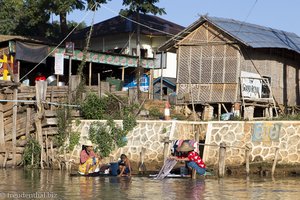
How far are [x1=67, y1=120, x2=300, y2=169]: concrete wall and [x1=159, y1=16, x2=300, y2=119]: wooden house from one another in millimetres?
6852

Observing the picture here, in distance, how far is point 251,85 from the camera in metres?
32.6

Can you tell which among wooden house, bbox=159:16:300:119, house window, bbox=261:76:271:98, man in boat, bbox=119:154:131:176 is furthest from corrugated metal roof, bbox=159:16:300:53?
man in boat, bbox=119:154:131:176

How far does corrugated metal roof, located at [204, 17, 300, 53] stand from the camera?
31609mm

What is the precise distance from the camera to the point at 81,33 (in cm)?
4478

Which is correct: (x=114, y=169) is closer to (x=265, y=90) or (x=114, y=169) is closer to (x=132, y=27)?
(x=265, y=90)

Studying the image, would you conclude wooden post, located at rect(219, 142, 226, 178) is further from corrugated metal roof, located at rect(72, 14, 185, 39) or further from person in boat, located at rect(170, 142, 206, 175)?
corrugated metal roof, located at rect(72, 14, 185, 39)

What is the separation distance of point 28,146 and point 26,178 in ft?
14.4

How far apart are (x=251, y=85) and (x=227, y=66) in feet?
5.22

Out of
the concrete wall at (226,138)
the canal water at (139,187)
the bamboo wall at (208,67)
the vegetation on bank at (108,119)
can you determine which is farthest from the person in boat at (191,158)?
the bamboo wall at (208,67)

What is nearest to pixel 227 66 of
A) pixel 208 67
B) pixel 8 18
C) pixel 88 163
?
pixel 208 67

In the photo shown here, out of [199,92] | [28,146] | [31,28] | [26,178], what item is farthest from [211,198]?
[31,28]

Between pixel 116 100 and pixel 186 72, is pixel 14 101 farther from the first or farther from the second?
pixel 186 72

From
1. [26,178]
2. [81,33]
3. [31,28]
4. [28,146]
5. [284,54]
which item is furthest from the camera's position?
[31,28]

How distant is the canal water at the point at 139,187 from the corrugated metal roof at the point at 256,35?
38.4 ft
